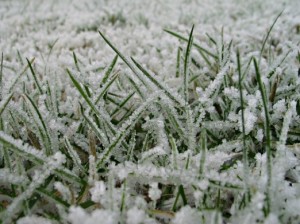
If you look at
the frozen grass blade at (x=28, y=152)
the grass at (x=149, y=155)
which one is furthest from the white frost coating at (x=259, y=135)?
the frozen grass blade at (x=28, y=152)

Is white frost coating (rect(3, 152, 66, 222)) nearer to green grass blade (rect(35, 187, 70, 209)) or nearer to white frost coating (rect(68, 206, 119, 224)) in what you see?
green grass blade (rect(35, 187, 70, 209))

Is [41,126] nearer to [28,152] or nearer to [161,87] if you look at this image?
[28,152]

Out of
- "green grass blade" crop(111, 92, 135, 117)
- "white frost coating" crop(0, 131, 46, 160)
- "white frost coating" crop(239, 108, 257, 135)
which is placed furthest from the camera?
"green grass blade" crop(111, 92, 135, 117)

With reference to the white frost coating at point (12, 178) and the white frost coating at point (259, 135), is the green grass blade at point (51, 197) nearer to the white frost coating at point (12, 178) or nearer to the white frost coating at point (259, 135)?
the white frost coating at point (12, 178)

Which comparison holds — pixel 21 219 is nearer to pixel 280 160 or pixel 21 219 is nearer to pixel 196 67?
pixel 280 160

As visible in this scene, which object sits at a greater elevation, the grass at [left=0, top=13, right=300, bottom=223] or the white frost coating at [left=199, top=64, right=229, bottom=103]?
the white frost coating at [left=199, top=64, right=229, bottom=103]

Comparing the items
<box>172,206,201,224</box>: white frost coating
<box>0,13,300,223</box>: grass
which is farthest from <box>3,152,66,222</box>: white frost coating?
<box>172,206,201,224</box>: white frost coating

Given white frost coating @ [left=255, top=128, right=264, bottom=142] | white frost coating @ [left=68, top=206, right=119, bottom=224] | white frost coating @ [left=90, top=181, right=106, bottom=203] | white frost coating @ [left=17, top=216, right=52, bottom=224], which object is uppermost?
white frost coating @ [left=255, top=128, right=264, bottom=142]

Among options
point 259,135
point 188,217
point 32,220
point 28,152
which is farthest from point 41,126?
point 259,135

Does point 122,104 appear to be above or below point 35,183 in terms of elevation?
above

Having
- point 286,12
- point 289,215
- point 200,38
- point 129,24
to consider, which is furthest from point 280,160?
point 286,12

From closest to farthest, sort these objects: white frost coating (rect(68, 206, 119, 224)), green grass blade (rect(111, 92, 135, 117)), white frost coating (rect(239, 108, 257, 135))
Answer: white frost coating (rect(68, 206, 119, 224))
white frost coating (rect(239, 108, 257, 135))
green grass blade (rect(111, 92, 135, 117))
